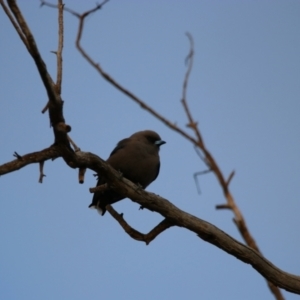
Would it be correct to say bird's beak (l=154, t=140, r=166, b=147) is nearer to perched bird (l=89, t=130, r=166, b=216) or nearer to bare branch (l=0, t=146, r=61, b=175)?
perched bird (l=89, t=130, r=166, b=216)

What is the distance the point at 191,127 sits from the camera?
15.4 ft

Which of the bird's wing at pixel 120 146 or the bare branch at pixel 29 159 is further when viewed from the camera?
the bird's wing at pixel 120 146

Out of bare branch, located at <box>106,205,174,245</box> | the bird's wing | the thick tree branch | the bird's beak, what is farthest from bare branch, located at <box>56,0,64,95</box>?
the bird's beak

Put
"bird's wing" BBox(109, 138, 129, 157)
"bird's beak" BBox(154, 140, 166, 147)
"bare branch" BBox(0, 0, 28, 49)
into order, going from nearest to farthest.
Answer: "bare branch" BBox(0, 0, 28, 49) < "bird's wing" BBox(109, 138, 129, 157) < "bird's beak" BBox(154, 140, 166, 147)

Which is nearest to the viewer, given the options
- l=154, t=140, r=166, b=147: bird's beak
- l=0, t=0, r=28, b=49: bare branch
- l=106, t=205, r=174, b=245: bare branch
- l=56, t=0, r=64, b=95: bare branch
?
l=0, t=0, r=28, b=49: bare branch

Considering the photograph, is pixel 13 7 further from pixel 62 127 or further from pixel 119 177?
pixel 119 177

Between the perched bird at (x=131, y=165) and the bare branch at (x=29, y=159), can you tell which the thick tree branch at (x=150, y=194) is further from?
the perched bird at (x=131, y=165)

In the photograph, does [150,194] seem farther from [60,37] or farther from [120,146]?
[120,146]

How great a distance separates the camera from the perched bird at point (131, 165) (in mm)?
7062

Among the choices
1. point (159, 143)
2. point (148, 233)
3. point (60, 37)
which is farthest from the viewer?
point (159, 143)

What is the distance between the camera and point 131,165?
23.3ft

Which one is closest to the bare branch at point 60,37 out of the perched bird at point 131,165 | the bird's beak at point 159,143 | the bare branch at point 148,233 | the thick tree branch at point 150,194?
the thick tree branch at point 150,194

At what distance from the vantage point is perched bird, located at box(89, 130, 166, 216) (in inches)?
278

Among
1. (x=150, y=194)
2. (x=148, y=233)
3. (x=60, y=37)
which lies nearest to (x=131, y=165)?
(x=148, y=233)
